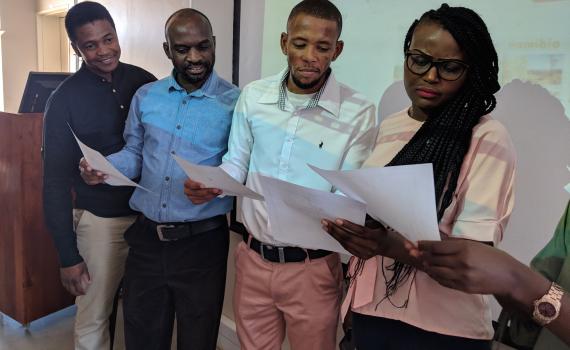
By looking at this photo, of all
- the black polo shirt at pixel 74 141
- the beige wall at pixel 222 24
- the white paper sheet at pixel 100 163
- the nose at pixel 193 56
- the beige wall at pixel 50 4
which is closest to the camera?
the white paper sheet at pixel 100 163

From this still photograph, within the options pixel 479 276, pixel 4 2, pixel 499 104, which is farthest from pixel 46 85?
pixel 4 2

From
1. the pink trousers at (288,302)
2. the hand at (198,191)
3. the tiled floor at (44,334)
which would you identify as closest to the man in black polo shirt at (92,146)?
the hand at (198,191)

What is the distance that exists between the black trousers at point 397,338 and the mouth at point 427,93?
521 mm

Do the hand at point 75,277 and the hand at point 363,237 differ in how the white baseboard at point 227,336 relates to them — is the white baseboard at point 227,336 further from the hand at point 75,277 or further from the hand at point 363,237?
the hand at point 363,237

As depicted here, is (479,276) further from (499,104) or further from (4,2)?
(4,2)

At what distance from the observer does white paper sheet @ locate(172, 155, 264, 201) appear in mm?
1040

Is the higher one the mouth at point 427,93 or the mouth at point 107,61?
the mouth at point 107,61

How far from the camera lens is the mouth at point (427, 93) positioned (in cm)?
92

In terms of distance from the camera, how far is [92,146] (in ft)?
5.32

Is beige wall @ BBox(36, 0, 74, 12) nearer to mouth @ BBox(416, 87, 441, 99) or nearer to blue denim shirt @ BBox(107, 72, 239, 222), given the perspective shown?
blue denim shirt @ BBox(107, 72, 239, 222)

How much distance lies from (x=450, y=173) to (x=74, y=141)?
4.48ft

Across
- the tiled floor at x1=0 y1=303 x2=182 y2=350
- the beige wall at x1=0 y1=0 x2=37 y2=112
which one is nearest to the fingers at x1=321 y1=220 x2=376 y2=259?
the tiled floor at x1=0 y1=303 x2=182 y2=350

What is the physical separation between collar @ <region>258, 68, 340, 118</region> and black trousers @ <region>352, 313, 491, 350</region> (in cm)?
60

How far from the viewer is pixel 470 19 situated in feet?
2.89
